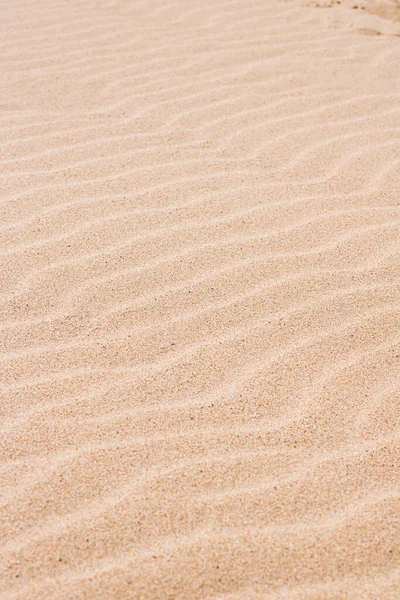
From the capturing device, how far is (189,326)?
8.27 ft

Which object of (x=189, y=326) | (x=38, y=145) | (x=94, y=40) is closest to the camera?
(x=189, y=326)

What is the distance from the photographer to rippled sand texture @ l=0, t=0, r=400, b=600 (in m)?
1.82

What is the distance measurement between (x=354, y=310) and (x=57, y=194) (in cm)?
139

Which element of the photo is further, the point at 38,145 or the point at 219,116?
the point at 219,116

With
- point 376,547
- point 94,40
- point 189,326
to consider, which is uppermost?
point 94,40

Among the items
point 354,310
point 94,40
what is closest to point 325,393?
point 354,310

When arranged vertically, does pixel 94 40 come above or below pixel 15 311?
above

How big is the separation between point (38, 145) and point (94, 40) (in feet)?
5.17

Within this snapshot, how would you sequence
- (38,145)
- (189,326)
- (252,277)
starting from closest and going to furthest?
(189,326)
(252,277)
(38,145)

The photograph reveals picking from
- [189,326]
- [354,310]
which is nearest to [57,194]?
[189,326]

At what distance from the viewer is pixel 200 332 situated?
2.50 meters

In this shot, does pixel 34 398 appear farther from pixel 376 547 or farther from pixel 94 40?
pixel 94 40

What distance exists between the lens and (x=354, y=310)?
261 cm

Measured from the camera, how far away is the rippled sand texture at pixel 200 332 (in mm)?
1824
